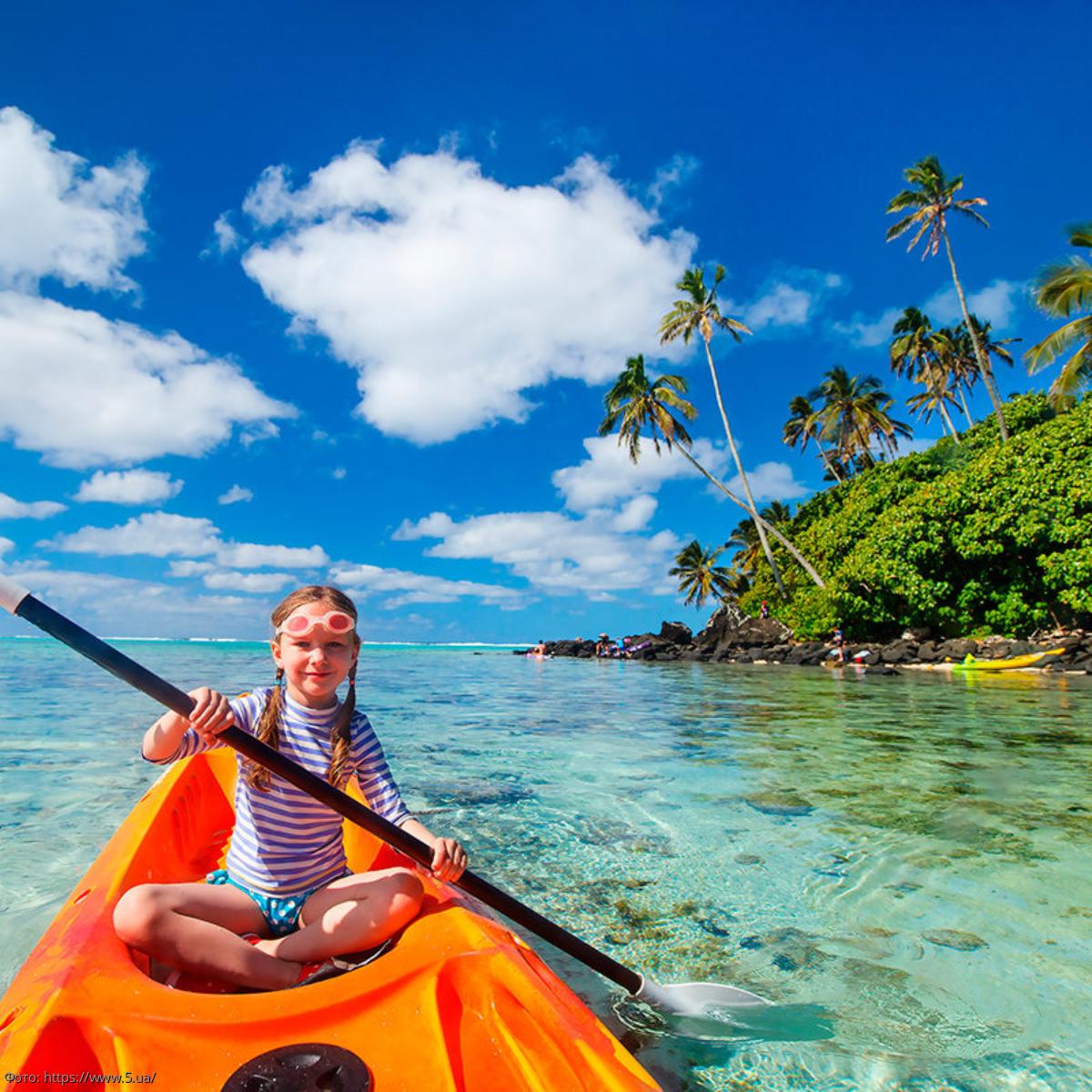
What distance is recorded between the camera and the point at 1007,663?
19.5 metres

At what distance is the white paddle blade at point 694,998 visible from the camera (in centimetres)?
236

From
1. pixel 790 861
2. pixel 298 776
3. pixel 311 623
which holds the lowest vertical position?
pixel 790 861

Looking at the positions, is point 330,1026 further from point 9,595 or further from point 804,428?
point 804,428

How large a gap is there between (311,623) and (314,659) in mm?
123

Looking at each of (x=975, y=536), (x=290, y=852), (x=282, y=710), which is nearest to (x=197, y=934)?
(x=290, y=852)

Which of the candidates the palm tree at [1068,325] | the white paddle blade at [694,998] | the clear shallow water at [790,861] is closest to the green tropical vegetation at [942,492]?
the palm tree at [1068,325]

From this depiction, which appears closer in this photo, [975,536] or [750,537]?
[975,536]

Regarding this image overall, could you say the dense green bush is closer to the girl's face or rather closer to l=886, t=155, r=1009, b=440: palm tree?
l=886, t=155, r=1009, b=440: palm tree

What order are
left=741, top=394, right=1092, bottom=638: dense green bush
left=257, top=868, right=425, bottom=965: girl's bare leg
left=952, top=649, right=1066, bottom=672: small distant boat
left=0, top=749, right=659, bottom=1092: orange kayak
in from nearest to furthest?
left=0, top=749, right=659, bottom=1092: orange kayak → left=257, top=868, right=425, bottom=965: girl's bare leg → left=952, top=649, right=1066, bottom=672: small distant boat → left=741, top=394, right=1092, bottom=638: dense green bush

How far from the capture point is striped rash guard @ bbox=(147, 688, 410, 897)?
86.6 inches

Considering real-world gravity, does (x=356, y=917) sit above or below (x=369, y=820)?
below

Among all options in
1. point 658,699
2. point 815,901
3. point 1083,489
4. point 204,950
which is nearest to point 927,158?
point 1083,489

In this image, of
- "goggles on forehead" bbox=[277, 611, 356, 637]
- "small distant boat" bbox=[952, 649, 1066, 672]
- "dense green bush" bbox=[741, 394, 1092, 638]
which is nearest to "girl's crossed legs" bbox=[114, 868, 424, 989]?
"goggles on forehead" bbox=[277, 611, 356, 637]

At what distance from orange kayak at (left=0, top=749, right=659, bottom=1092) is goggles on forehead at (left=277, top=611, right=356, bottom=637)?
0.93m
